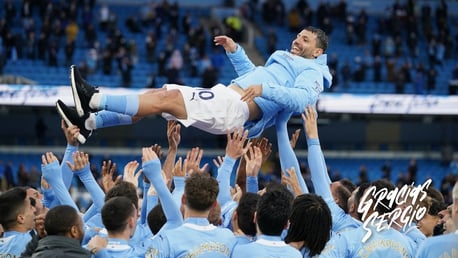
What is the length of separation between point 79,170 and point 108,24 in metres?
23.0

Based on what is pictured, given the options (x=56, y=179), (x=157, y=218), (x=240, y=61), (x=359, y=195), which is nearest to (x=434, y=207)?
(x=359, y=195)

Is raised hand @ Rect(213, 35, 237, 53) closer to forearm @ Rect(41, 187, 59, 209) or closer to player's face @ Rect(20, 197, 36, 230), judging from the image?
forearm @ Rect(41, 187, 59, 209)

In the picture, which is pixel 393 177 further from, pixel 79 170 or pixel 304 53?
pixel 79 170

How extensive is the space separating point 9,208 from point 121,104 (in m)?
1.51

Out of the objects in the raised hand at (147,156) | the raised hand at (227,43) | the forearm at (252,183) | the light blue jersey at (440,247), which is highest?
the raised hand at (227,43)

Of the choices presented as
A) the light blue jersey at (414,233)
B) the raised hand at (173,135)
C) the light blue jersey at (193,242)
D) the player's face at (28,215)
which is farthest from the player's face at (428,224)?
the player's face at (28,215)

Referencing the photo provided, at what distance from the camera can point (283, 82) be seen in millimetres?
9109

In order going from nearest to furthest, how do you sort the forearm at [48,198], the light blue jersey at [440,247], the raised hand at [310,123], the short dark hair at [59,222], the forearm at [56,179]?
the light blue jersey at [440,247] → the short dark hair at [59,222] → the forearm at [56,179] → the raised hand at [310,123] → the forearm at [48,198]

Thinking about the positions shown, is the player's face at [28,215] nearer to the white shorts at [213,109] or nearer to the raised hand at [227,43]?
the white shorts at [213,109]

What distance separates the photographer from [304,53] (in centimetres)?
950

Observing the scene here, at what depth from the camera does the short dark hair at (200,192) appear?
261 inches

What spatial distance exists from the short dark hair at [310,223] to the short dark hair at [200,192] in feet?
1.79

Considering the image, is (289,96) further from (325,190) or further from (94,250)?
(94,250)

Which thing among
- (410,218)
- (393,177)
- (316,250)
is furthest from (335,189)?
(393,177)
